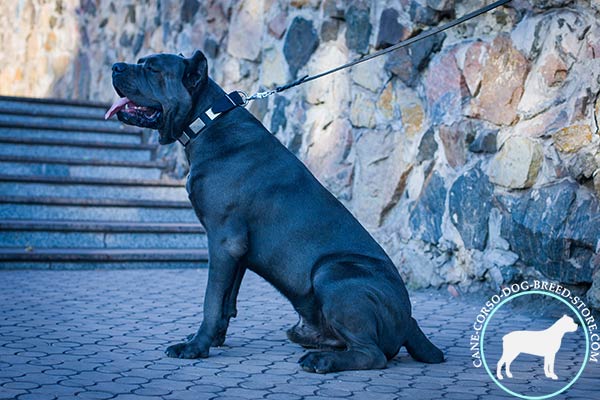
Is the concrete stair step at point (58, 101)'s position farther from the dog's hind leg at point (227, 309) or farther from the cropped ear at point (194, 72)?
the dog's hind leg at point (227, 309)

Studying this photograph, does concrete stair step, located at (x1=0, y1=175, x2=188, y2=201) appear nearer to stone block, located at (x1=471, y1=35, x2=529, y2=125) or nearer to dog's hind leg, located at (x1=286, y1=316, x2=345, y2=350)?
stone block, located at (x1=471, y1=35, x2=529, y2=125)

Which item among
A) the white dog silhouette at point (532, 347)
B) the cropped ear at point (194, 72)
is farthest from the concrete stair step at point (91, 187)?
the white dog silhouette at point (532, 347)

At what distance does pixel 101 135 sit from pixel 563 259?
6.26 m

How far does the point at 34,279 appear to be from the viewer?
233 inches

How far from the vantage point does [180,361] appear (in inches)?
137

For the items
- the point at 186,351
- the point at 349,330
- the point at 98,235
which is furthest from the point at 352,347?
the point at 98,235

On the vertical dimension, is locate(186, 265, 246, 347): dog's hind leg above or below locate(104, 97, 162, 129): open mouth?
below

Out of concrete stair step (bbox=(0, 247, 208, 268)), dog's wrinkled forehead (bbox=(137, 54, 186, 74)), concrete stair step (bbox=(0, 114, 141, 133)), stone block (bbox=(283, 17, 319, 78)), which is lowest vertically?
concrete stair step (bbox=(0, 247, 208, 268))

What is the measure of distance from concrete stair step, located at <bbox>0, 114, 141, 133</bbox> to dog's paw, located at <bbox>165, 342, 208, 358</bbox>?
6011 mm

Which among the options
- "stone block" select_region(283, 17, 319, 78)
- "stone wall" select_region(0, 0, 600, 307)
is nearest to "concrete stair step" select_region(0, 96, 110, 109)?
"stone wall" select_region(0, 0, 600, 307)

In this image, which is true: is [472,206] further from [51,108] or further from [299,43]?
[51,108]

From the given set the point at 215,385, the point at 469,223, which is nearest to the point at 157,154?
the point at 469,223

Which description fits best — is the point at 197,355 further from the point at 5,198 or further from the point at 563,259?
the point at 5,198

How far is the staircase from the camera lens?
6773 mm
